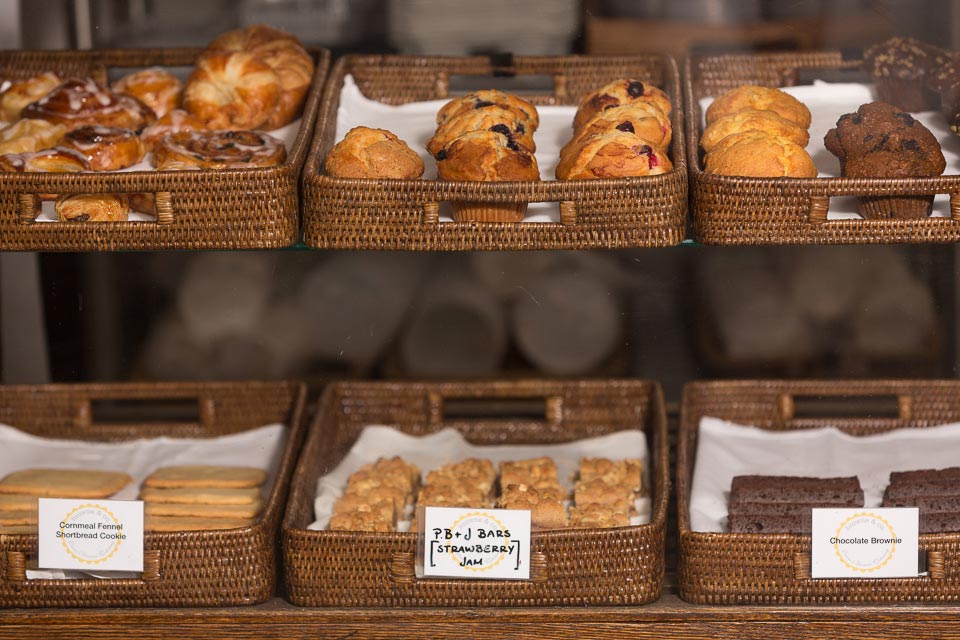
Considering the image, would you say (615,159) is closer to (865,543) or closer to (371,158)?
(371,158)

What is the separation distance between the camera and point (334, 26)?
2168mm

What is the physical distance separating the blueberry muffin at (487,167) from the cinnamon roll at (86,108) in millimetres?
575

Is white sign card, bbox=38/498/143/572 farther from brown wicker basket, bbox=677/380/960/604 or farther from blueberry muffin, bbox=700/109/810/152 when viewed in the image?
blueberry muffin, bbox=700/109/810/152

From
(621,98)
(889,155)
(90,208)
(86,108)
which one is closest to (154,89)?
(86,108)

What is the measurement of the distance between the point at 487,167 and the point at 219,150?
1.42ft

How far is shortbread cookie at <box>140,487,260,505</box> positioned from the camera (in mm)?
1978

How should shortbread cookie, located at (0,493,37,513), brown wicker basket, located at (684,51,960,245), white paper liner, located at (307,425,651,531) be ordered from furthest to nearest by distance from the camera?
white paper liner, located at (307,425,651,531), shortbread cookie, located at (0,493,37,513), brown wicker basket, located at (684,51,960,245)

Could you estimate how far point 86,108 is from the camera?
1.93m

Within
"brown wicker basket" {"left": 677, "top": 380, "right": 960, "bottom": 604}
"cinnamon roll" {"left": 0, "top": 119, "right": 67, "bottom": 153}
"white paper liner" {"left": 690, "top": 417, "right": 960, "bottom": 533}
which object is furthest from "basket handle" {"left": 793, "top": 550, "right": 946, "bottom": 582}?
"cinnamon roll" {"left": 0, "top": 119, "right": 67, "bottom": 153}

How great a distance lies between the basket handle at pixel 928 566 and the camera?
1.74 m

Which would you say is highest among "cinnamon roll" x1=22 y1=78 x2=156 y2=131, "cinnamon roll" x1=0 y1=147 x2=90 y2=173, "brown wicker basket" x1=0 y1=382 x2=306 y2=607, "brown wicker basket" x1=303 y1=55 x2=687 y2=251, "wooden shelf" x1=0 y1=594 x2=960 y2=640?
"cinnamon roll" x1=22 y1=78 x2=156 y2=131

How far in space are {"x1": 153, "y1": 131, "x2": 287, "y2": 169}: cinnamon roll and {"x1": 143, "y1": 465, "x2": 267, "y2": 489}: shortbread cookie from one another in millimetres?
556

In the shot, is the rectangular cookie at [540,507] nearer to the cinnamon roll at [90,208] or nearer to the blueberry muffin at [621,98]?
the blueberry muffin at [621,98]

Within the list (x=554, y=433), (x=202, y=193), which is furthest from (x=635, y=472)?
(x=202, y=193)
